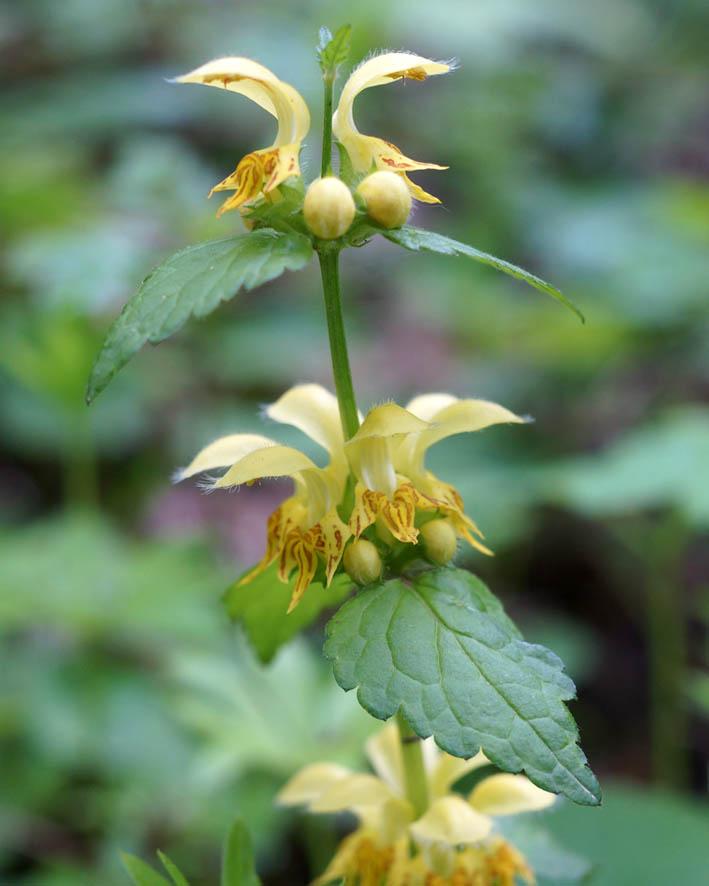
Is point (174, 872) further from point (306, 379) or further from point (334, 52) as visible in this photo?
point (306, 379)

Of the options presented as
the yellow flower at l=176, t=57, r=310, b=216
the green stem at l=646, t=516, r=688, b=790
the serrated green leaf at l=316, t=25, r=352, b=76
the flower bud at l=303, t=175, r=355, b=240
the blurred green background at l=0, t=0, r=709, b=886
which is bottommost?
the green stem at l=646, t=516, r=688, b=790

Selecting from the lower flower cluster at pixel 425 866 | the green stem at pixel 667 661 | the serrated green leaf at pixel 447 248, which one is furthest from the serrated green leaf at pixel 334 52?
the green stem at pixel 667 661

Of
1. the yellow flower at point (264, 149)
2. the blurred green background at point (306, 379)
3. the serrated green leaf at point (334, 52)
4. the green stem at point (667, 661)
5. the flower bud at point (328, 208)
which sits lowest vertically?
the green stem at point (667, 661)

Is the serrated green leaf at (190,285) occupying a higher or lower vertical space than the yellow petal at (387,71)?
lower

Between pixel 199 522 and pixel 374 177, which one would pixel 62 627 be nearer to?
pixel 199 522

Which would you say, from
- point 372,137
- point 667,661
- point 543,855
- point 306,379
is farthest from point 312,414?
point 306,379

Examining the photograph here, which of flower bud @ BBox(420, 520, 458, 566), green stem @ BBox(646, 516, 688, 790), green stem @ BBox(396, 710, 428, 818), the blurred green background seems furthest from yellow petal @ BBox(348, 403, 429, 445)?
green stem @ BBox(646, 516, 688, 790)

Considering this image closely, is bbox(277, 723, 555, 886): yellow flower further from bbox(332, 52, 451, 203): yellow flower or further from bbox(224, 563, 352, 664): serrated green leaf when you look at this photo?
bbox(332, 52, 451, 203): yellow flower

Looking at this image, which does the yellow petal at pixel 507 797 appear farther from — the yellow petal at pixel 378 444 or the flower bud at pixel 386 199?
the flower bud at pixel 386 199
